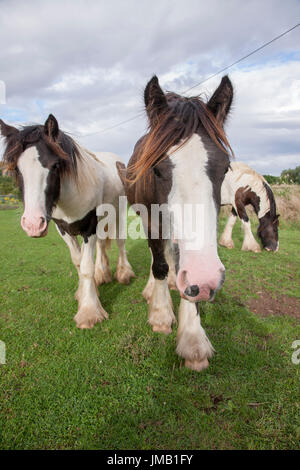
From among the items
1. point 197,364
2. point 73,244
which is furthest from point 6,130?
point 197,364

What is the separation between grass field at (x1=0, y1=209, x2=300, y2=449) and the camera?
1942mm

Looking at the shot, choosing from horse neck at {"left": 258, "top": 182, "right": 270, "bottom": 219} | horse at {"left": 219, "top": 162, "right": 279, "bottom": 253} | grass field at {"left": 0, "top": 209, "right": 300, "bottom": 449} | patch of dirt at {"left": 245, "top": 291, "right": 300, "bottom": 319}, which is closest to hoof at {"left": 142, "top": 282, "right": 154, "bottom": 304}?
grass field at {"left": 0, "top": 209, "right": 300, "bottom": 449}

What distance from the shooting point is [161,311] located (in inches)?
134

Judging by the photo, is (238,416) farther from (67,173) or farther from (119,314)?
(67,173)

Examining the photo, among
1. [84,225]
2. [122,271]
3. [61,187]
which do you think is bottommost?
[122,271]

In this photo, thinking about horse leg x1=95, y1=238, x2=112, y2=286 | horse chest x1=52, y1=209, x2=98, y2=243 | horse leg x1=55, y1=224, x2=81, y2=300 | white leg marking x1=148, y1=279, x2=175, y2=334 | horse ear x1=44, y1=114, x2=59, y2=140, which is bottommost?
white leg marking x1=148, y1=279, x2=175, y2=334

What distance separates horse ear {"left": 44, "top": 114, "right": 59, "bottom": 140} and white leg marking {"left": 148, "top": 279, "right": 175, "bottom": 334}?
2113mm

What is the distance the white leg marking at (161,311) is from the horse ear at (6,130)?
2418 millimetres

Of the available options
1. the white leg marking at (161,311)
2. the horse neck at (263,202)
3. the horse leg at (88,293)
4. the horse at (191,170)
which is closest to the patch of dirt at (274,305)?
the white leg marking at (161,311)

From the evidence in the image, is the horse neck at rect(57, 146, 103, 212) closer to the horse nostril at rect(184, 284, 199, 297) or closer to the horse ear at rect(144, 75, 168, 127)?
the horse ear at rect(144, 75, 168, 127)

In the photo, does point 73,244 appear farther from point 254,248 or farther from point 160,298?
point 254,248

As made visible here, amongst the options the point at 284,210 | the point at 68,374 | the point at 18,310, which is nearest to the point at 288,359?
the point at 68,374

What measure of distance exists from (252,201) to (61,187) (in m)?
5.86

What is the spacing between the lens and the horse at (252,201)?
7.27 metres
